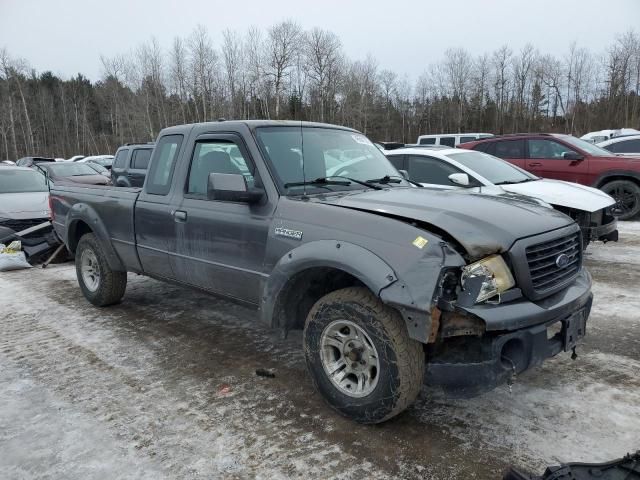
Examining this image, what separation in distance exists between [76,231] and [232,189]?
3.48 meters

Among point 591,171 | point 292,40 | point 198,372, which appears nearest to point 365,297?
point 198,372

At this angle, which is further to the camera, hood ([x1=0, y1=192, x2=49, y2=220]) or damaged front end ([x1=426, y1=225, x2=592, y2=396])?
hood ([x1=0, y1=192, x2=49, y2=220])

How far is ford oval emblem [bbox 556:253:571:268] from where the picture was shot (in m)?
3.04

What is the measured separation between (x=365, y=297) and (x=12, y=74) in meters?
65.3

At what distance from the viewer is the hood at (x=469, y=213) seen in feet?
9.02

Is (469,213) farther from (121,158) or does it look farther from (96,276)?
(121,158)

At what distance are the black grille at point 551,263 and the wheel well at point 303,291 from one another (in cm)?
108

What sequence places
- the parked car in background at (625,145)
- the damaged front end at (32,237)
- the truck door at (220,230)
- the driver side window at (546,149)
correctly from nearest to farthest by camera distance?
1. the truck door at (220,230)
2. the damaged front end at (32,237)
3. the driver side window at (546,149)
4. the parked car in background at (625,145)

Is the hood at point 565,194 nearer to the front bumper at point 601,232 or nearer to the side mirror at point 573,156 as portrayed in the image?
the front bumper at point 601,232

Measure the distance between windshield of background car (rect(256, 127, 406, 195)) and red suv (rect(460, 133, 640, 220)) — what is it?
23.3ft

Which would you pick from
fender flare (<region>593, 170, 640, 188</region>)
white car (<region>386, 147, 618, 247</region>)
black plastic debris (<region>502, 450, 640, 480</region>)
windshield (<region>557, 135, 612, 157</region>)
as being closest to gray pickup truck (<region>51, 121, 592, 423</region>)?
black plastic debris (<region>502, 450, 640, 480</region>)

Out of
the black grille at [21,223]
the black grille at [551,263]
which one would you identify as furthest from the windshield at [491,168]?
the black grille at [21,223]

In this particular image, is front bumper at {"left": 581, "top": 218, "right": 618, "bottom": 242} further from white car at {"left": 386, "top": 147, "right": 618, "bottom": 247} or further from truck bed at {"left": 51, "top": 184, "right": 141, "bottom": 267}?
truck bed at {"left": 51, "top": 184, "right": 141, "bottom": 267}

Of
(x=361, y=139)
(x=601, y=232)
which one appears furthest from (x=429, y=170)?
(x=361, y=139)
